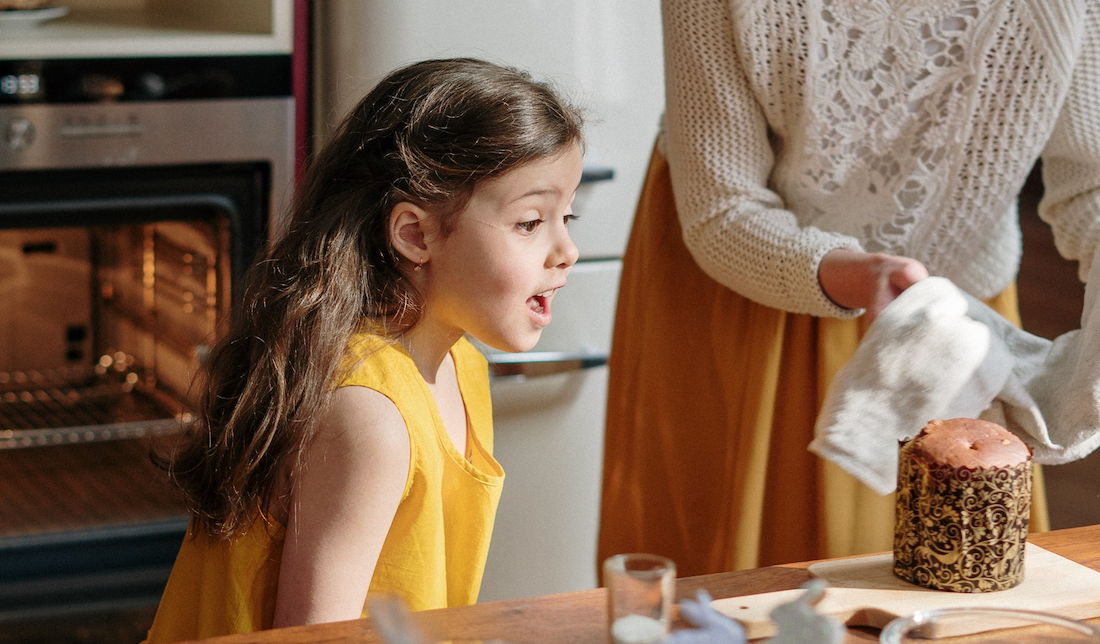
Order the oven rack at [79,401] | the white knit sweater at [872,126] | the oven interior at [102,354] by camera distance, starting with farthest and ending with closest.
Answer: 1. the oven rack at [79,401]
2. the oven interior at [102,354]
3. the white knit sweater at [872,126]

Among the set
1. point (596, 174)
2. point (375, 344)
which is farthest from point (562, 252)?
point (596, 174)

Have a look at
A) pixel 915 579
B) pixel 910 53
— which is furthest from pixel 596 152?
pixel 915 579

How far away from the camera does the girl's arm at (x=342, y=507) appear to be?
0.83 m

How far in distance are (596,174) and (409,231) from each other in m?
0.91

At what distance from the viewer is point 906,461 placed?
2.43ft

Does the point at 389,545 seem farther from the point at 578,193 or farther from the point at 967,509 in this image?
the point at 578,193

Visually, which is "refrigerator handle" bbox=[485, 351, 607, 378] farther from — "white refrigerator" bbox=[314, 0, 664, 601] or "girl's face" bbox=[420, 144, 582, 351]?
"girl's face" bbox=[420, 144, 582, 351]

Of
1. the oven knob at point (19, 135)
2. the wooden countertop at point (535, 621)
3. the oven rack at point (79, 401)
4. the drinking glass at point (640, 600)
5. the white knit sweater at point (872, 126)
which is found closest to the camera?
the drinking glass at point (640, 600)

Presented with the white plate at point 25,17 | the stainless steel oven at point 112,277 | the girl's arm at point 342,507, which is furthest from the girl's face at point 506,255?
the white plate at point 25,17

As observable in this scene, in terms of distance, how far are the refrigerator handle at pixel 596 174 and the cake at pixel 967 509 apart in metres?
1.13

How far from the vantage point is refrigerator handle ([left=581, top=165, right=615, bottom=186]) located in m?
1.81

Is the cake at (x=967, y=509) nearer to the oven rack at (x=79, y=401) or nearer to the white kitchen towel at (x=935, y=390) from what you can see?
the white kitchen towel at (x=935, y=390)

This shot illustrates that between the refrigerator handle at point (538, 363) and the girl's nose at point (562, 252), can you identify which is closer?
the girl's nose at point (562, 252)

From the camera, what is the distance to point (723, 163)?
1110mm
